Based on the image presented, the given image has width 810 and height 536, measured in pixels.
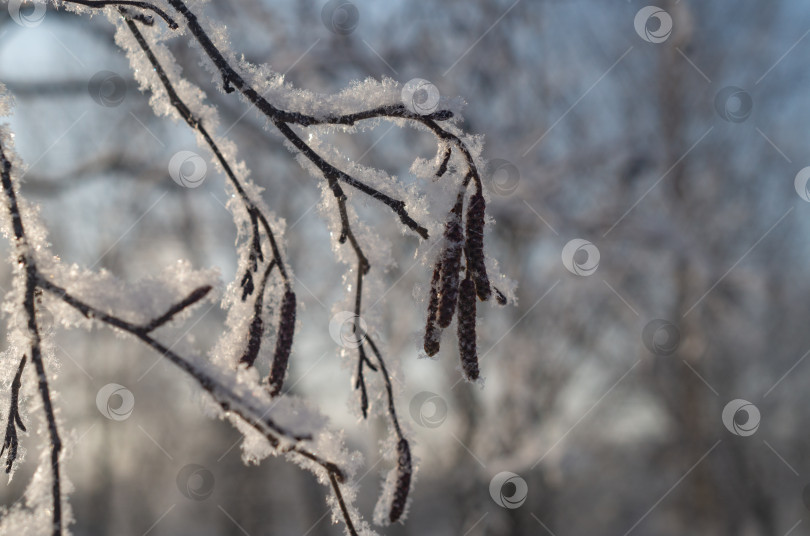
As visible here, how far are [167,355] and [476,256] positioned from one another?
1.28ft

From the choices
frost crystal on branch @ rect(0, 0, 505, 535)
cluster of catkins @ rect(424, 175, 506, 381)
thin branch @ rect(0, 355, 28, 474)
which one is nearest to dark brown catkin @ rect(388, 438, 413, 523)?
frost crystal on branch @ rect(0, 0, 505, 535)

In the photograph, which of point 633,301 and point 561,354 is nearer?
point 561,354

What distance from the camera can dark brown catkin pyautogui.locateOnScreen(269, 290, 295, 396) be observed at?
2.55ft

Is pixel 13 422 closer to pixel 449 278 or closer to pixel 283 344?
pixel 283 344

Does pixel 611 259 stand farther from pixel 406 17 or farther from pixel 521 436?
pixel 406 17

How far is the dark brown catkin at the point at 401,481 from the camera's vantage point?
2.77 ft

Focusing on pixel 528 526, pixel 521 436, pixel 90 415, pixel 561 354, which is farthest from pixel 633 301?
pixel 90 415

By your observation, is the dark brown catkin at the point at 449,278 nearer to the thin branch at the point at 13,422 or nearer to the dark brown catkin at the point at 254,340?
the dark brown catkin at the point at 254,340

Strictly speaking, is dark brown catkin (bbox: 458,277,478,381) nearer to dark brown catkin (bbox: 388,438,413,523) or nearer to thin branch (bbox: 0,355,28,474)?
dark brown catkin (bbox: 388,438,413,523)

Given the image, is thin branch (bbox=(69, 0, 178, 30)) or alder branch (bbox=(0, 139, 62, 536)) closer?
alder branch (bbox=(0, 139, 62, 536))

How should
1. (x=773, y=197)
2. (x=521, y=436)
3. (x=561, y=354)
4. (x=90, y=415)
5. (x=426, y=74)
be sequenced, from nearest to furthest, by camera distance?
(x=426, y=74)
(x=521, y=436)
(x=561, y=354)
(x=773, y=197)
(x=90, y=415)

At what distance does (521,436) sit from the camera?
5.02 m

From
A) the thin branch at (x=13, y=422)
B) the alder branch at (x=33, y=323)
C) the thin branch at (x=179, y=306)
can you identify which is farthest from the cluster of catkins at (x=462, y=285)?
the thin branch at (x=13, y=422)

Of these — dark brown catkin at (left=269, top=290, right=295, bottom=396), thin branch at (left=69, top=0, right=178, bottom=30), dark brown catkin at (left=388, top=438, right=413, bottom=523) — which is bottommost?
dark brown catkin at (left=388, top=438, right=413, bottom=523)
